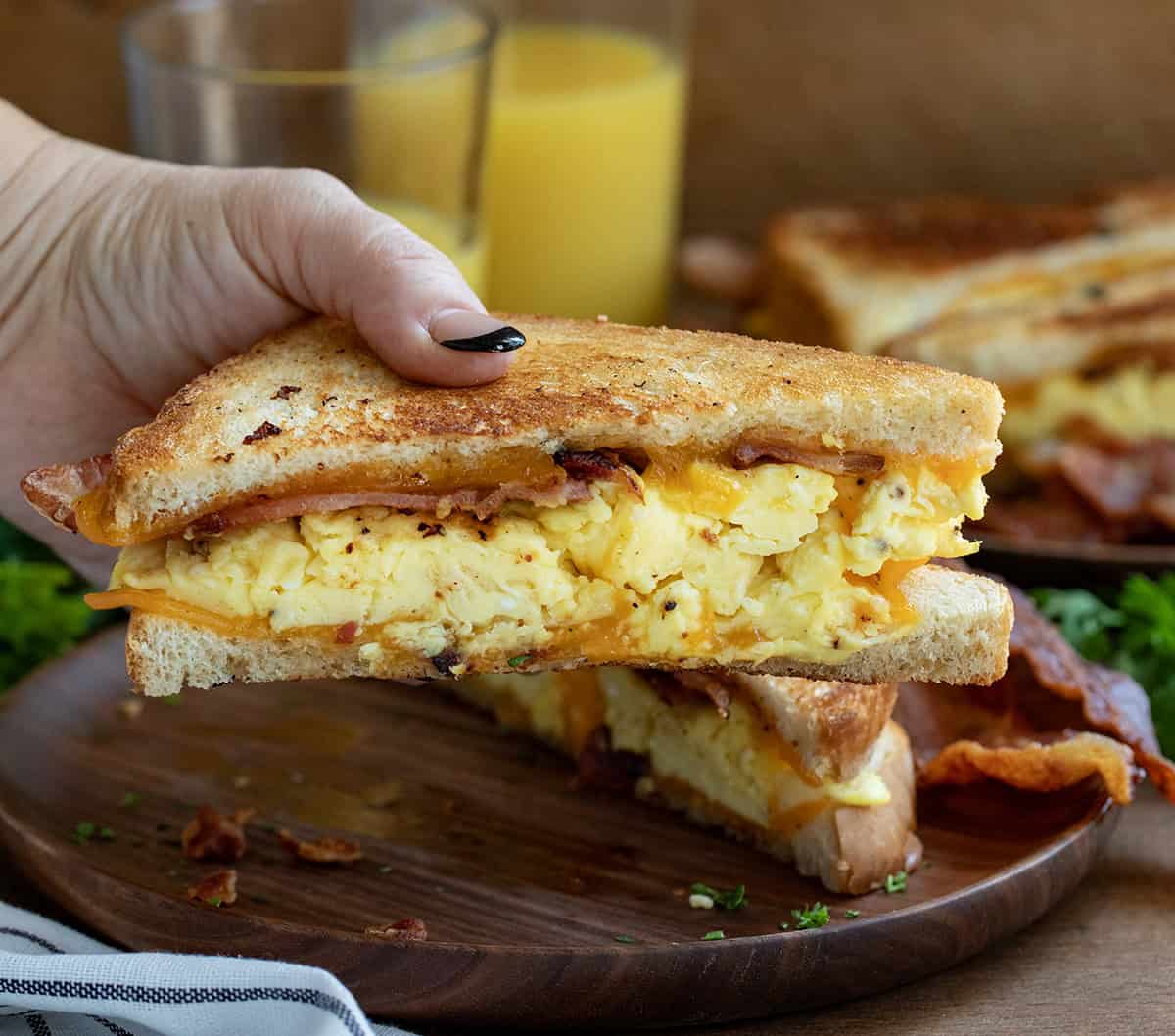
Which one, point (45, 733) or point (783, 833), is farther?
point (45, 733)

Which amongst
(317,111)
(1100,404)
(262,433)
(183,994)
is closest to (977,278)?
(1100,404)

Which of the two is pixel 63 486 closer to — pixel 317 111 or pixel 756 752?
pixel 756 752

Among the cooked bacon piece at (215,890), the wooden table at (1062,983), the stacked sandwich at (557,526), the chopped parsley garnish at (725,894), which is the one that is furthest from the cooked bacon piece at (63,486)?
the chopped parsley garnish at (725,894)

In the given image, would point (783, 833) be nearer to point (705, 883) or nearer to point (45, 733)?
point (705, 883)

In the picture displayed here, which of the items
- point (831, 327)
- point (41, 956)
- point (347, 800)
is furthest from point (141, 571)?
point (831, 327)

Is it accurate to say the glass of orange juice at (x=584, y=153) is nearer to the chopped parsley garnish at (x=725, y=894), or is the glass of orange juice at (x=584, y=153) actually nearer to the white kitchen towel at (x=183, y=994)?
the chopped parsley garnish at (x=725, y=894)

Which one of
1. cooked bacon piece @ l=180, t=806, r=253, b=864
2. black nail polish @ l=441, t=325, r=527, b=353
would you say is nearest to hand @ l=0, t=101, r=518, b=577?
black nail polish @ l=441, t=325, r=527, b=353

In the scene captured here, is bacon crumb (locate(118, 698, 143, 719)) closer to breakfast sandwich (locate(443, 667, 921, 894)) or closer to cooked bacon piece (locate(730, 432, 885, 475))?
breakfast sandwich (locate(443, 667, 921, 894))
